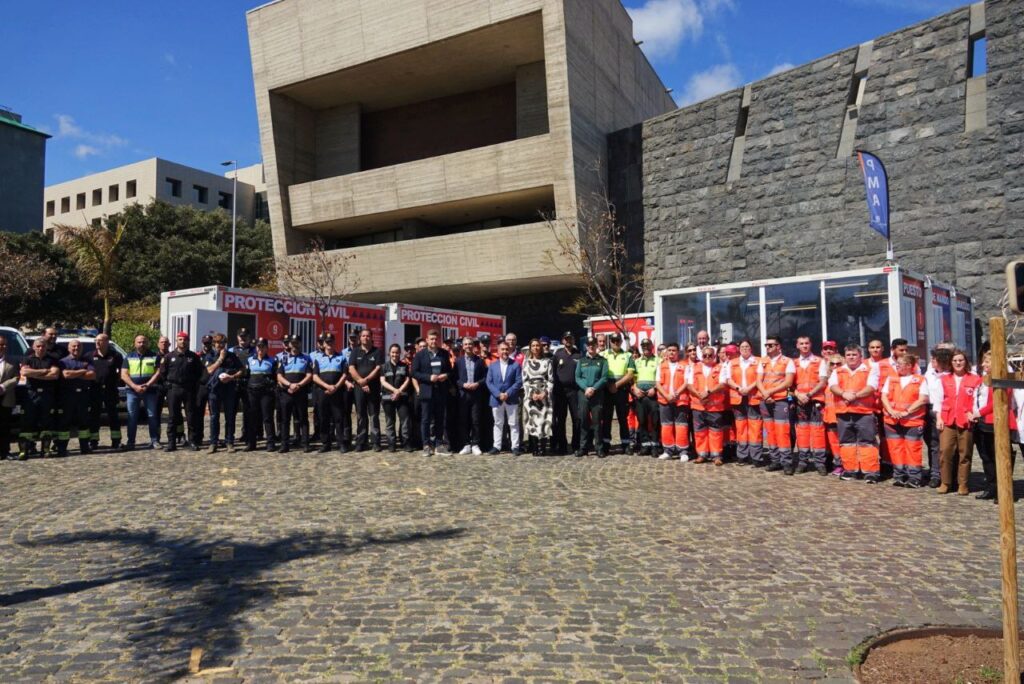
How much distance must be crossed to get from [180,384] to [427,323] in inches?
395

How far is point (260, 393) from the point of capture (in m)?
11.1

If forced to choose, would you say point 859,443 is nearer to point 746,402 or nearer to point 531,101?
point 746,402

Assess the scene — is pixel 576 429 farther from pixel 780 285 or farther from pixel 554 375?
pixel 780 285

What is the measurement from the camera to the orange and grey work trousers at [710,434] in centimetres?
996

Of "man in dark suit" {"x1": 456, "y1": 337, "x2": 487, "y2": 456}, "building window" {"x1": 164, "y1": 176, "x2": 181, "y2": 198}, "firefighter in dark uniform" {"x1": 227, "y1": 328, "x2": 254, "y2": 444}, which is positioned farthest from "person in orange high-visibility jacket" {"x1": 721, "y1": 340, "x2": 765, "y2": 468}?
"building window" {"x1": 164, "y1": 176, "x2": 181, "y2": 198}

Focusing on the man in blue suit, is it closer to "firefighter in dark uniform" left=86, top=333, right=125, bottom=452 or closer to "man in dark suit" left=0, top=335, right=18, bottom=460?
"firefighter in dark uniform" left=86, top=333, right=125, bottom=452

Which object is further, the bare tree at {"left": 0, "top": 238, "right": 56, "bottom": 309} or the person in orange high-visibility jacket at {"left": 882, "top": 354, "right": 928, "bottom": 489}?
the bare tree at {"left": 0, "top": 238, "right": 56, "bottom": 309}

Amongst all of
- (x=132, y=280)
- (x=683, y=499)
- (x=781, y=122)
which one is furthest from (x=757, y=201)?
(x=132, y=280)

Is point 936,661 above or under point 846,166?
under

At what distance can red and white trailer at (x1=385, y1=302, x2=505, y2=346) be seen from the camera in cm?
1970

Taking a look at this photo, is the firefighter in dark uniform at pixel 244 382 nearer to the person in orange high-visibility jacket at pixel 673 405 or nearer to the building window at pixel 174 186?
the person in orange high-visibility jacket at pixel 673 405

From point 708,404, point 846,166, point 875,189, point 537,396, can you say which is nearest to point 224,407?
point 537,396

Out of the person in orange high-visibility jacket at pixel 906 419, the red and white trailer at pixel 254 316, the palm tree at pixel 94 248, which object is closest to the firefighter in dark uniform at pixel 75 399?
the red and white trailer at pixel 254 316

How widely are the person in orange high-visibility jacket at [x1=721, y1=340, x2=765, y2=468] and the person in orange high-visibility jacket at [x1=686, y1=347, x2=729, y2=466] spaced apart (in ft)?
0.47
